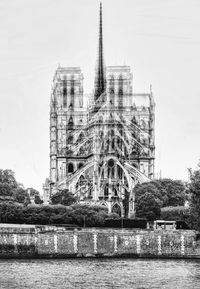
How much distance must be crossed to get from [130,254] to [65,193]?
62304 millimetres

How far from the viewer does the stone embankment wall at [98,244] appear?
80312mm

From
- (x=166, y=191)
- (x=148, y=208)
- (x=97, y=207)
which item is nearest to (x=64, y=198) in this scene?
(x=166, y=191)

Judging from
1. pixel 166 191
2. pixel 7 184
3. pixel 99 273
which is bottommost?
pixel 99 273

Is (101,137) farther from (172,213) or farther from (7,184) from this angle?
(172,213)

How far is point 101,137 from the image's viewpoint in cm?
16875

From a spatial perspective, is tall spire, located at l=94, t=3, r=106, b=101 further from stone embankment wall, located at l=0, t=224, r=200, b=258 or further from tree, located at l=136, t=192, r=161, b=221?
stone embankment wall, located at l=0, t=224, r=200, b=258

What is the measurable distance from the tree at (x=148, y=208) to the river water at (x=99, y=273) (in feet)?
149

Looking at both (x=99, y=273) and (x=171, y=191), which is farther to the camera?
(x=171, y=191)

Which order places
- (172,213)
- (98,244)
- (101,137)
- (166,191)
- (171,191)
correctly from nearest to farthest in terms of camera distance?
(98,244) → (172,213) → (166,191) → (171,191) → (101,137)

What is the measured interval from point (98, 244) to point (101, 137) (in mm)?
87826

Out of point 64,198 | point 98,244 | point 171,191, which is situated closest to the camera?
point 98,244

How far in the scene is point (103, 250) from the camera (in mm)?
81500

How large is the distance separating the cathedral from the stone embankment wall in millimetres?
57763

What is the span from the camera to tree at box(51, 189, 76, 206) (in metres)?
138
